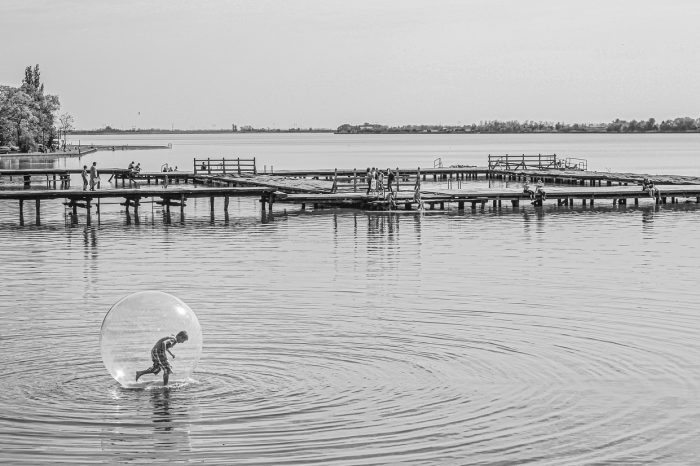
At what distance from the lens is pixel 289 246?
4375 cm

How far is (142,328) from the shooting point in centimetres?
1788

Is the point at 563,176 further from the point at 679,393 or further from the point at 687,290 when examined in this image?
the point at 679,393

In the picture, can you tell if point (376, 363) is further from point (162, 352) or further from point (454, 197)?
point (454, 197)

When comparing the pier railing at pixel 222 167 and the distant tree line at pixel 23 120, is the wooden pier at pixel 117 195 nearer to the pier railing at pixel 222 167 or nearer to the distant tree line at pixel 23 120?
the pier railing at pixel 222 167

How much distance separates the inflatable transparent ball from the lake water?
2.54ft

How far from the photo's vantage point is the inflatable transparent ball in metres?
17.8

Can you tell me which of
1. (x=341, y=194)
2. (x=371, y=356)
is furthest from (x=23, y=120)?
(x=371, y=356)

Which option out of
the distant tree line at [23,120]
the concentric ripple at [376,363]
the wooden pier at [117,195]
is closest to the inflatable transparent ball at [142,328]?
the concentric ripple at [376,363]

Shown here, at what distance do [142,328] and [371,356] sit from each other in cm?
549

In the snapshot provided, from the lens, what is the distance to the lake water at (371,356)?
54.2 feet

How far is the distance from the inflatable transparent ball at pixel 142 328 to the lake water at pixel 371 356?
0.77m

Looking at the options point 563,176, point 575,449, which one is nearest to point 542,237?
point 575,449

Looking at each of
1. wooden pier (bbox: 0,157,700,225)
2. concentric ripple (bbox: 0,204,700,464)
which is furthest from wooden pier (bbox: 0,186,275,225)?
concentric ripple (bbox: 0,204,700,464)

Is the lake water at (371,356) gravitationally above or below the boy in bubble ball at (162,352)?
below
